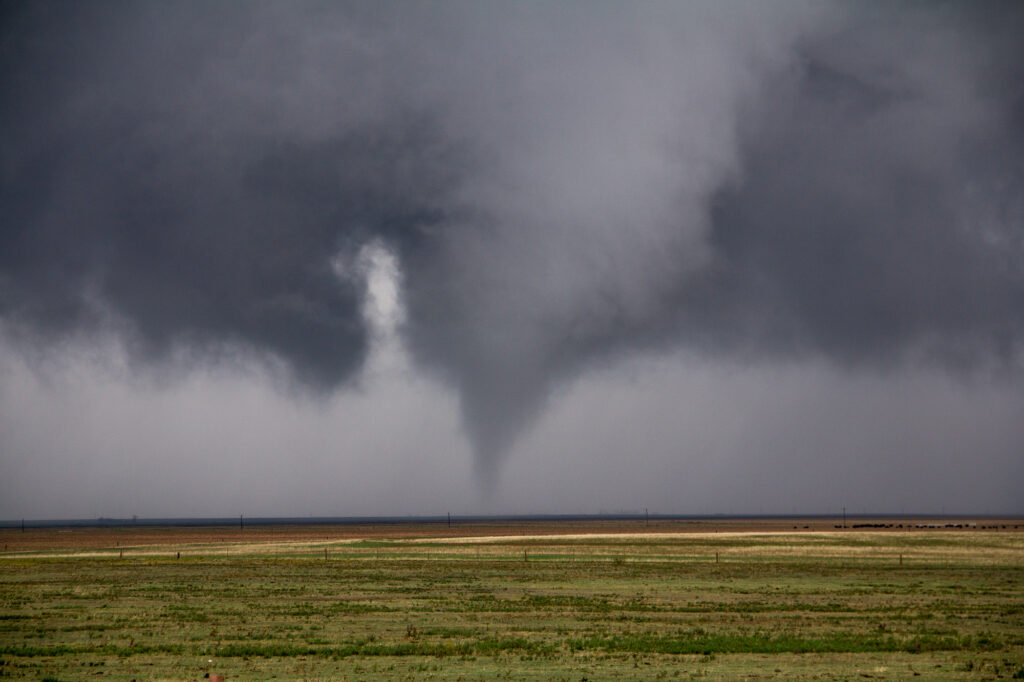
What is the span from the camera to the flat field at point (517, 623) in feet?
85.1

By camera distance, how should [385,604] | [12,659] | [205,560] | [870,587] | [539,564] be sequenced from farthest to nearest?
[205,560]
[539,564]
[870,587]
[385,604]
[12,659]

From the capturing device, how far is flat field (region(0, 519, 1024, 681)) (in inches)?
1022

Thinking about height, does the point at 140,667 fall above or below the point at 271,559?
above

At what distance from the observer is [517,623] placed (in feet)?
117

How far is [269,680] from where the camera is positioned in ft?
78.6

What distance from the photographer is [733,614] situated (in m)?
38.8

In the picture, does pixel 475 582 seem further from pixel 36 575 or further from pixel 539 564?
pixel 36 575

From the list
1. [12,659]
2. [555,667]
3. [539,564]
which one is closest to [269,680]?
[555,667]

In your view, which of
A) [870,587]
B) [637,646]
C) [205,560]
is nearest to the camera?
[637,646]

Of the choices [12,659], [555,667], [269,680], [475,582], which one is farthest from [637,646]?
[475,582]

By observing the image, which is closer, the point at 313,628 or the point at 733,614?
the point at 313,628

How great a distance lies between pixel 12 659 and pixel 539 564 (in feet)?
171

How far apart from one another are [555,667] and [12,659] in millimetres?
18867

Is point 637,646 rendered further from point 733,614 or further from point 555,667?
point 733,614
